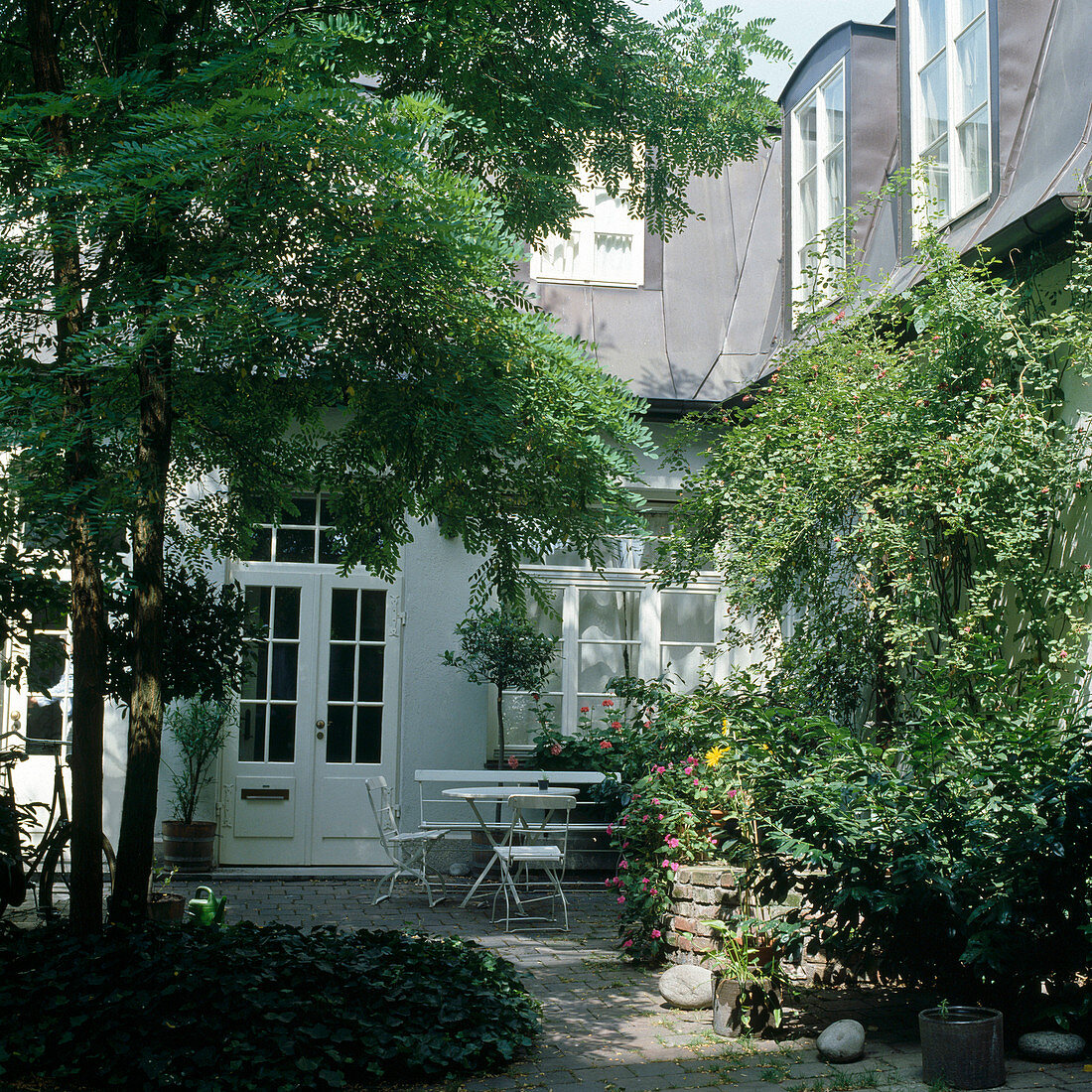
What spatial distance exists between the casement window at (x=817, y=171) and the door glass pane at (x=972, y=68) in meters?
1.34

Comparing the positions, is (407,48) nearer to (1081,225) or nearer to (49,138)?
(49,138)

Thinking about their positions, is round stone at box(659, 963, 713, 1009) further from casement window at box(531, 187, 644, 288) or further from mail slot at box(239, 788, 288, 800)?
casement window at box(531, 187, 644, 288)

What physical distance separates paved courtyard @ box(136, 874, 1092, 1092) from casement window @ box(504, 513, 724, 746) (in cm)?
328

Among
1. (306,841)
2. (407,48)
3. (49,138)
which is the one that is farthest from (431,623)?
(49,138)

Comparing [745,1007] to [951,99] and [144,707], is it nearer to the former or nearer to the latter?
[144,707]

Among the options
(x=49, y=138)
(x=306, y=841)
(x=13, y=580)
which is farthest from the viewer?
(x=306, y=841)

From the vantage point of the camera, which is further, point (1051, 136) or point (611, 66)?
point (611, 66)

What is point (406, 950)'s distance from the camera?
5.93 m

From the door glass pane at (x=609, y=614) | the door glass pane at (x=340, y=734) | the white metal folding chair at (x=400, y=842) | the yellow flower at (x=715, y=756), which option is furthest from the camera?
the door glass pane at (x=609, y=614)

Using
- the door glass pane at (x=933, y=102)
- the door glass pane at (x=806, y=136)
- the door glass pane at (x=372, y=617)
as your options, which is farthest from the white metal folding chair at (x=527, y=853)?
the door glass pane at (x=806, y=136)

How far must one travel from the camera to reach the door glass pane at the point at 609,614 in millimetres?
11398

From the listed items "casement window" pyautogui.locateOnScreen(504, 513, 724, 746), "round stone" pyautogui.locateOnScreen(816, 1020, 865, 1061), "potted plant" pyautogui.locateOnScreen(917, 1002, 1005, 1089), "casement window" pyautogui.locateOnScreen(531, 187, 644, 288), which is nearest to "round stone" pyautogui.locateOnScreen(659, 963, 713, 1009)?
"round stone" pyautogui.locateOnScreen(816, 1020, 865, 1061)

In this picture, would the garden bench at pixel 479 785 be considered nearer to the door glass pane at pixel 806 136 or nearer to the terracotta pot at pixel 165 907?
the terracotta pot at pixel 165 907

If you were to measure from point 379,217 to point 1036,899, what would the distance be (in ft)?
12.8
